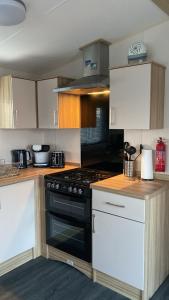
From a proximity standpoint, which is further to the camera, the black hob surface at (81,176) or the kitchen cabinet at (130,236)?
the black hob surface at (81,176)

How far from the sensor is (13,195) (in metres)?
2.36

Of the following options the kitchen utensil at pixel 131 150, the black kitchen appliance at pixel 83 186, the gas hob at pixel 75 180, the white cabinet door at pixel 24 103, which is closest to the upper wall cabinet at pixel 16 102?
the white cabinet door at pixel 24 103

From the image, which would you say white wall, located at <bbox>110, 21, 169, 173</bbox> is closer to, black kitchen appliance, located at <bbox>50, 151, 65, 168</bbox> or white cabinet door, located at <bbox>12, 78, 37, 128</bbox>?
black kitchen appliance, located at <bbox>50, 151, 65, 168</bbox>

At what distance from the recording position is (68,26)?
215cm

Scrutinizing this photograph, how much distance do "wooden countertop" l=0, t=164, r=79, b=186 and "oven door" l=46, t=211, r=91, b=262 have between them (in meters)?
0.42

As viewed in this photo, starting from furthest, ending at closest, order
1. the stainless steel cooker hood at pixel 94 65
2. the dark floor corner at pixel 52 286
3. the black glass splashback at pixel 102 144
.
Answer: the black glass splashback at pixel 102 144, the stainless steel cooker hood at pixel 94 65, the dark floor corner at pixel 52 286

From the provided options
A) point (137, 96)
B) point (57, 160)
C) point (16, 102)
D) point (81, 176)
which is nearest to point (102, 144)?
point (81, 176)

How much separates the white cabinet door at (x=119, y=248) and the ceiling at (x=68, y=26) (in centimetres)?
164

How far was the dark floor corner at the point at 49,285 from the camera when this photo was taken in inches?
80.0

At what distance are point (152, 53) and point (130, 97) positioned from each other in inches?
20.9

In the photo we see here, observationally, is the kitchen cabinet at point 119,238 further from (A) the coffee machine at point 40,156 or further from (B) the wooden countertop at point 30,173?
(A) the coffee machine at point 40,156

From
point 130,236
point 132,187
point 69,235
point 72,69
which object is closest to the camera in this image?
point 130,236

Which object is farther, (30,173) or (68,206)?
(30,173)

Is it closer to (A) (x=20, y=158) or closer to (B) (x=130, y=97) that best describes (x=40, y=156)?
(A) (x=20, y=158)
